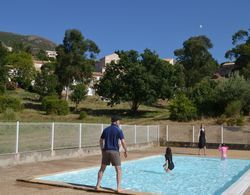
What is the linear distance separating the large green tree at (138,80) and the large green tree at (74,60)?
10453 millimetres

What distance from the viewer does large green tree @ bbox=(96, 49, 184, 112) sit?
187ft

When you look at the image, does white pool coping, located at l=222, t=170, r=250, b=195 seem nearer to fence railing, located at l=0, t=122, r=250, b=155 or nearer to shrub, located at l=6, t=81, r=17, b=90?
fence railing, located at l=0, t=122, r=250, b=155

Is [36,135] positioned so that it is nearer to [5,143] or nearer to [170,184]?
[5,143]

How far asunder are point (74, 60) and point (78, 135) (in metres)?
49.6

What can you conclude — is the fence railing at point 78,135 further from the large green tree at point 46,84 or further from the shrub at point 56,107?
the large green tree at point 46,84

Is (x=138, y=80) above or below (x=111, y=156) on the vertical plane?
above

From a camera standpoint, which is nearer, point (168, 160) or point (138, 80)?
point (168, 160)

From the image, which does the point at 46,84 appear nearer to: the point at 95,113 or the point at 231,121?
the point at 95,113

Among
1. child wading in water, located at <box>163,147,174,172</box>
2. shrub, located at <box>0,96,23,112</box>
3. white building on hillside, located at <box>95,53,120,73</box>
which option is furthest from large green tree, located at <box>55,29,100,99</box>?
white building on hillside, located at <box>95,53,120,73</box>

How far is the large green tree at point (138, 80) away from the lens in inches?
2239

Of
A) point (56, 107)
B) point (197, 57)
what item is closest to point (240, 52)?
point (197, 57)

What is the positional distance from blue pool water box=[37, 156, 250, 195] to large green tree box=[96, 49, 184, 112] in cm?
3502

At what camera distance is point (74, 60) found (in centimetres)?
7006

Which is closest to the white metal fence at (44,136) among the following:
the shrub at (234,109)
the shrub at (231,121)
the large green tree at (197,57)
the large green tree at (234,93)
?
the shrub at (231,121)
